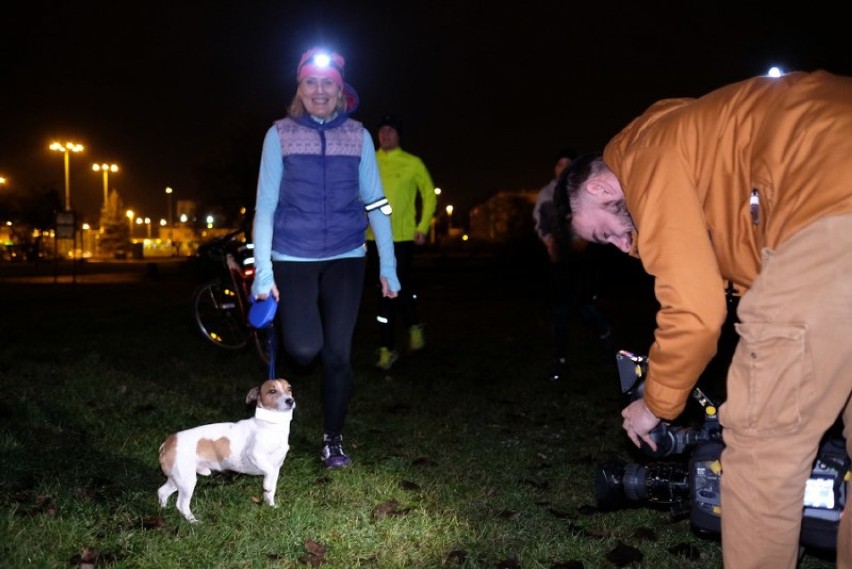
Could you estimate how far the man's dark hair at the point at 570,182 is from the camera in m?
2.65

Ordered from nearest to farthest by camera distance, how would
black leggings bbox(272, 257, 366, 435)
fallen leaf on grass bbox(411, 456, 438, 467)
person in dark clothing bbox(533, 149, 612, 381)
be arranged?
black leggings bbox(272, 257, 366, 435), fallen leaf on grass bbox(411, 456, 438, 467), person in dark clothing bbox(533, 149, 612, 381)

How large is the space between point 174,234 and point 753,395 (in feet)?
383

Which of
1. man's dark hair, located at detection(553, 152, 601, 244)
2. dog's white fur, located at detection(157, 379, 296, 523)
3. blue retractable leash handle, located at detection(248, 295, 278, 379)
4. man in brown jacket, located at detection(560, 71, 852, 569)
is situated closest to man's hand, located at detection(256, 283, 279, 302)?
blue retractable leash handle, located at detection(248, 295, 278, 379)

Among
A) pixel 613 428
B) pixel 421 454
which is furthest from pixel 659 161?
pixel 613 428

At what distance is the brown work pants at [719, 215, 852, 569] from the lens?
2041 millimetres

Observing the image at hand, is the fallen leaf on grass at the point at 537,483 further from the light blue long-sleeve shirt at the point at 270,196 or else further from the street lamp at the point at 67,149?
the street lamp at the point at 67,149

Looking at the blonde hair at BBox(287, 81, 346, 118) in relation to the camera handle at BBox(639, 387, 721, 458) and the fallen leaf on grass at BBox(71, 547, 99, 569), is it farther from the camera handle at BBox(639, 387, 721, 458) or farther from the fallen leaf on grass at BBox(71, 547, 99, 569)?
the camera handle at BBox(639, 387, 721, 458)

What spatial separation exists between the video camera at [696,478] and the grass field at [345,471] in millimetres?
378

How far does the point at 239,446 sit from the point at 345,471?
87cm

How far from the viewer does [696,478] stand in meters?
2.50

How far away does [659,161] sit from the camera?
7.46ft

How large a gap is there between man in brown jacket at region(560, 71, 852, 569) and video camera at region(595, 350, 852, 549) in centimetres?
8

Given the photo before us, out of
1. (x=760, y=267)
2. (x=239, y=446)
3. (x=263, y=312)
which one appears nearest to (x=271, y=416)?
(x=239, y=446)

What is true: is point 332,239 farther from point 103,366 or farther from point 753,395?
point 103,366
